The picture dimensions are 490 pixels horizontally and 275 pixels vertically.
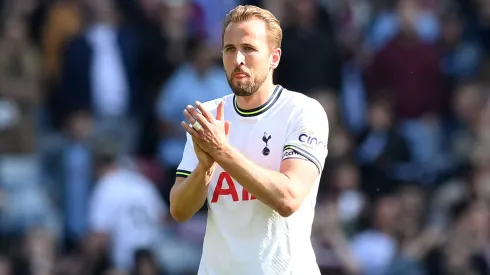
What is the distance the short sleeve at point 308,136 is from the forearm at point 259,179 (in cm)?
20

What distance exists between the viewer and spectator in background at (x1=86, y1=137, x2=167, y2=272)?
537 inches

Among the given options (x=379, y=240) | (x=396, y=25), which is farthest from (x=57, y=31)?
(x=379, y=240)

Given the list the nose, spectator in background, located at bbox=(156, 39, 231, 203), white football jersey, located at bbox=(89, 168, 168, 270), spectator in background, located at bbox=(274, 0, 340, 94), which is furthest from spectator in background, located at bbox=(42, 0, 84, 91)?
the nose

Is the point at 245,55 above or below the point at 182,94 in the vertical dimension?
above

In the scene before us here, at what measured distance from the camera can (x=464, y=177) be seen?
14875mm

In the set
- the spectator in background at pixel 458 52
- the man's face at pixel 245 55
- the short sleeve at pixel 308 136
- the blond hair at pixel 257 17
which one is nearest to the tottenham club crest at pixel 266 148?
the short sleeve at pixel 308 136

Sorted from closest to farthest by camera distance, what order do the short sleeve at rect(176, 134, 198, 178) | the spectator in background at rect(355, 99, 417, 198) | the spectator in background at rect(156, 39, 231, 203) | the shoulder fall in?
1. the shoulder
2. the short sleeve at rect(176, 134, 198, 178)
3. the spectator in background at rect(156, 39, 231, 203)
4. the spectator in background at rect(355, 99, 417, 198)

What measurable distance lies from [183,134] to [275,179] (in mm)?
7938

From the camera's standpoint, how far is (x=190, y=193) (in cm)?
668

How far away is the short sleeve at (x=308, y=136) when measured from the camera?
6656 millimetres

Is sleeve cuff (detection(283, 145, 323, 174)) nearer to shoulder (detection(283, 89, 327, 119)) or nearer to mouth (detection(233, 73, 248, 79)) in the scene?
shoulder (detection(283, 89, 327, 119))

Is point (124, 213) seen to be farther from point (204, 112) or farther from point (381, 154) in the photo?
point (204, 112)

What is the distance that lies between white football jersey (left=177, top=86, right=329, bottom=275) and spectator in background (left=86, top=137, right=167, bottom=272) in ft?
22.4

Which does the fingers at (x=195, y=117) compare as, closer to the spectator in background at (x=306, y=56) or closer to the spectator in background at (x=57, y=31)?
the spectator in background at (x=306, y=56)
